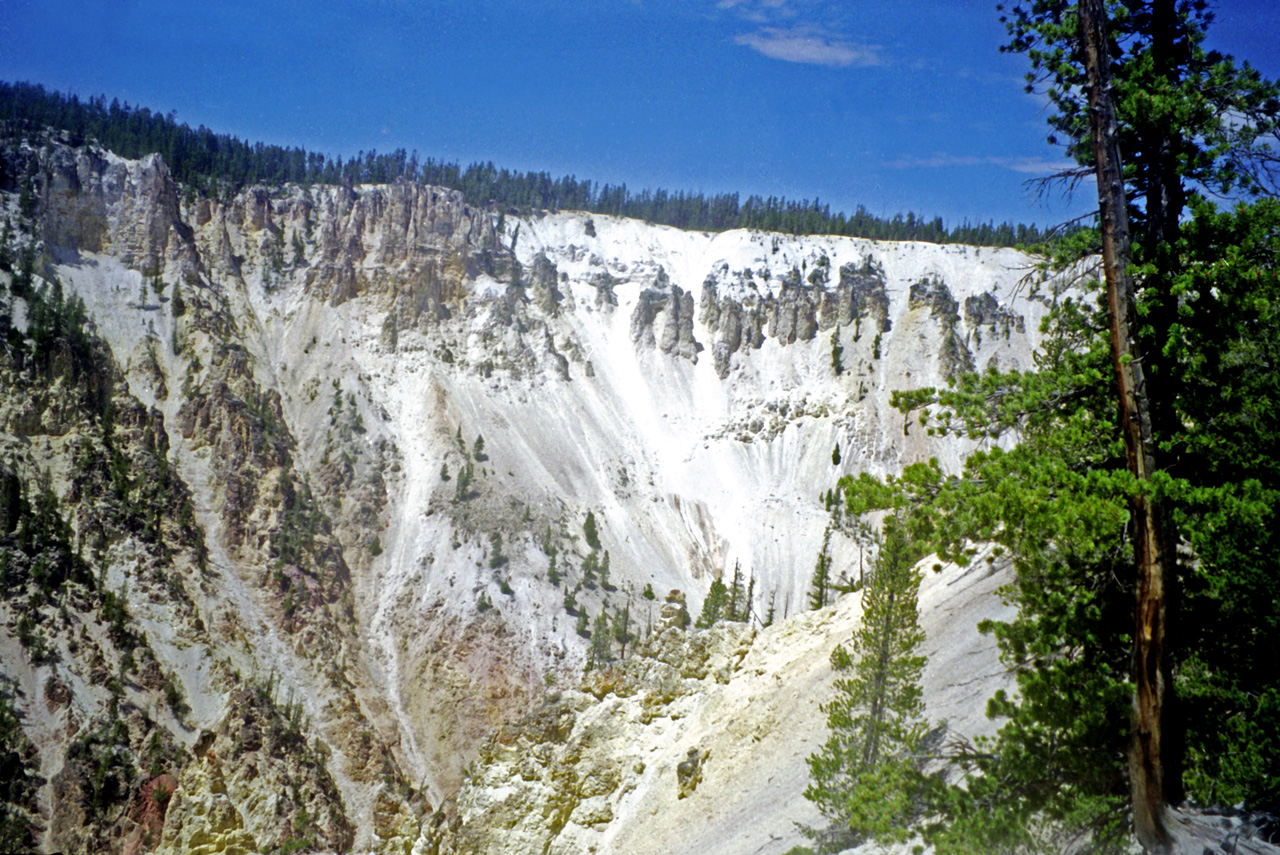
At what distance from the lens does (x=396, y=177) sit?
11194 centimetres

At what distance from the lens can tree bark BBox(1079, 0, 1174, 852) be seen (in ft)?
25.3

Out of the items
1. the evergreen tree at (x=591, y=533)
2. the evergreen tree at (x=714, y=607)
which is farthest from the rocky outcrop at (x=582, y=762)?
the evergreen tree at (x=591, y=533)

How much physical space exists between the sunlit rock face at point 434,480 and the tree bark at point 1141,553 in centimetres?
976

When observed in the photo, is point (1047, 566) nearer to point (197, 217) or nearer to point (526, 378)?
point (526, 378)

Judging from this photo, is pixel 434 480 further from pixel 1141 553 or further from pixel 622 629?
pixel 1141 553

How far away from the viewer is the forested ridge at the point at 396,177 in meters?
92.1

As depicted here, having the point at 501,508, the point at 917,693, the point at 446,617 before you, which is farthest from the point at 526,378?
the point at 917,693

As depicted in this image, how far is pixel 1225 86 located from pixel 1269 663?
5943 millimetres

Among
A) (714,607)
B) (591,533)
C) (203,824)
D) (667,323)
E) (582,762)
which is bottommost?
(203,824)

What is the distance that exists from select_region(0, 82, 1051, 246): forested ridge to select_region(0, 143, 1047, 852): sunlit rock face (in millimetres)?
5269

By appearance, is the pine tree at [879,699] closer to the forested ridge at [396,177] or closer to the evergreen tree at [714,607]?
the evergreen tree at [714,607]

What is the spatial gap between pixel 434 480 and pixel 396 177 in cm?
5513

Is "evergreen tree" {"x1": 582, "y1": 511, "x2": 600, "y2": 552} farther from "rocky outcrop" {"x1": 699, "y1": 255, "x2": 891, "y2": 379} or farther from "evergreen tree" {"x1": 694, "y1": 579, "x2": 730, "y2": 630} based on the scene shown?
"rocky outcrop" {"x1": 699, "y1": 255, "x2": 891, "y2": 379}

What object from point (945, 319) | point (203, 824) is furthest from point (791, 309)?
point (203, 824)
